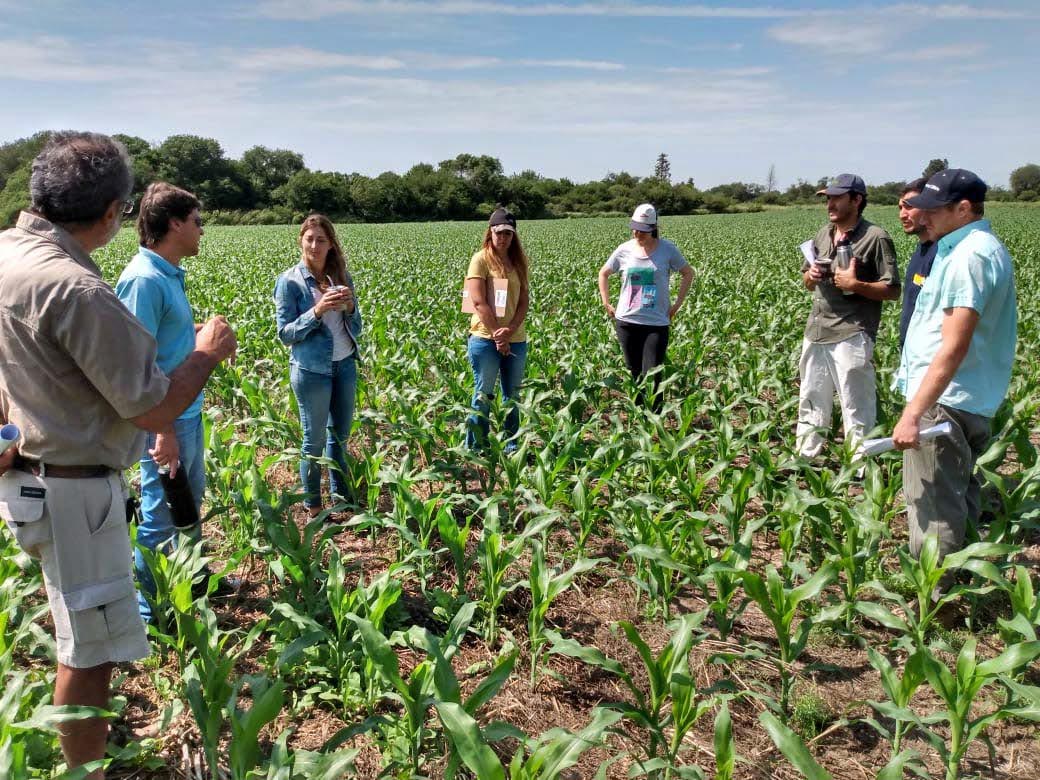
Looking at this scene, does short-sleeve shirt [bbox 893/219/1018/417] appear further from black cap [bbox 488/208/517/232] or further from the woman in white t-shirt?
black cap [bbox 488/208/517/232]

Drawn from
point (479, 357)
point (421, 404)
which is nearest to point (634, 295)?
point (479, 357)

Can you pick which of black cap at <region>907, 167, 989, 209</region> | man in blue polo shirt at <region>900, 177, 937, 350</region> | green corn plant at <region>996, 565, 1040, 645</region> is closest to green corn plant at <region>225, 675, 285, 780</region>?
green corn plant at <region>996, 565, 1040, 645</region>

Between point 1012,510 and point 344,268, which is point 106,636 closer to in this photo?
point 344,268

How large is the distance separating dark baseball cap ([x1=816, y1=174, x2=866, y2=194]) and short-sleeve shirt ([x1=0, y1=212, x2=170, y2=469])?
439cm

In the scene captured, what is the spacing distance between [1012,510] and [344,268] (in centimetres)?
405

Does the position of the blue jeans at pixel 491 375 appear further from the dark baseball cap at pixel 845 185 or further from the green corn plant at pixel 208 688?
the green corn plant at pixel 208 688

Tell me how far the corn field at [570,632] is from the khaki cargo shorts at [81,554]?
228 mm

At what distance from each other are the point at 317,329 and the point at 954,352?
135 inches

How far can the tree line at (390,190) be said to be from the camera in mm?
66812

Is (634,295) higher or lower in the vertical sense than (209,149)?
lower

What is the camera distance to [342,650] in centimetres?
296

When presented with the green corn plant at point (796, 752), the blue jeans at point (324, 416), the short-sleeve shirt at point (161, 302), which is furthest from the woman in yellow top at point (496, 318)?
the green corn plant at point (796, 752)

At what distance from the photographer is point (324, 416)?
180 inches

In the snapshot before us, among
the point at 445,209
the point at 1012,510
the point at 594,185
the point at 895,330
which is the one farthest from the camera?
the point at 594,185
